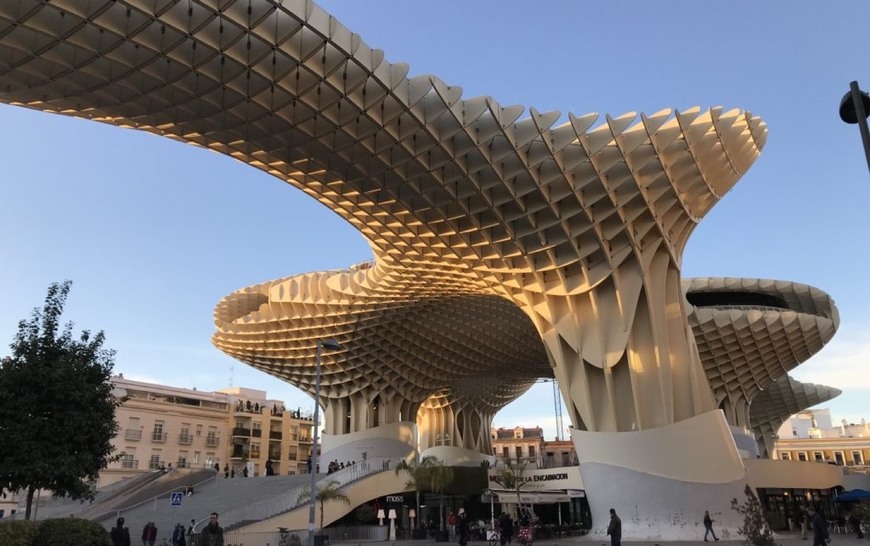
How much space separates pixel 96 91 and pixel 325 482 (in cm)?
2481

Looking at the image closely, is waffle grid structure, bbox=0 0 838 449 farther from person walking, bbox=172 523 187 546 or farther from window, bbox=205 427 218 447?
window, bbox=205 427 218 447

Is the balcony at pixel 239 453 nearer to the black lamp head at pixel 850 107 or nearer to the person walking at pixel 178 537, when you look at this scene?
the person walking at pixel 178 537

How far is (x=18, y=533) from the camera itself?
14.3 meters

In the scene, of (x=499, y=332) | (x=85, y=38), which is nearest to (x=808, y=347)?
(x=499, y=332)

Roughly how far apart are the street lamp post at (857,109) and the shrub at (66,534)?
1704 centimetres

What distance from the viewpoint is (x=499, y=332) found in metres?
52.3

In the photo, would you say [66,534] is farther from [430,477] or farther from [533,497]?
[430,477]

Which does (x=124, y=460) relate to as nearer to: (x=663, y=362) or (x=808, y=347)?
(x=663, y=362)

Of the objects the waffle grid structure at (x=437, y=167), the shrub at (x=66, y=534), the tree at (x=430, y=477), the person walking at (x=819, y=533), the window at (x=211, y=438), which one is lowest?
the person walking at (x=819, y=533)

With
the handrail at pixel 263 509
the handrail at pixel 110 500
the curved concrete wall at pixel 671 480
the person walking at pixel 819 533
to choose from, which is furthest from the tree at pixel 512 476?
the handrail at pixel 110 500

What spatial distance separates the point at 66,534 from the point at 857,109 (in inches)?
684

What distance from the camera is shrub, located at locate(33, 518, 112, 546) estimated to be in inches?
592

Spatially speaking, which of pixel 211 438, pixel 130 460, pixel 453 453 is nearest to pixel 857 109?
pixel 453 453

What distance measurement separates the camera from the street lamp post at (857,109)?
8380 mm
